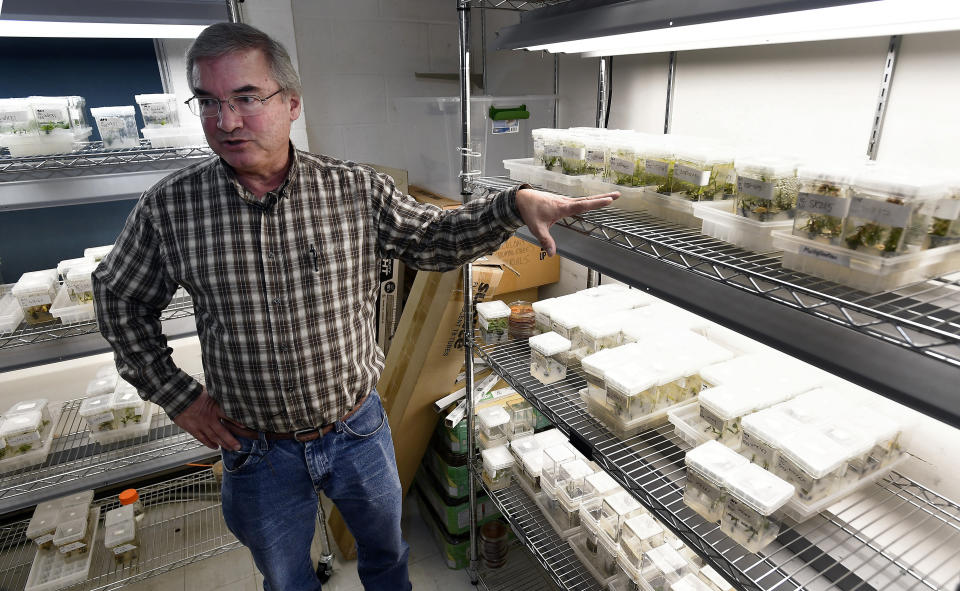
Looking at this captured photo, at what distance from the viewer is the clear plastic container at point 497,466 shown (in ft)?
6.05

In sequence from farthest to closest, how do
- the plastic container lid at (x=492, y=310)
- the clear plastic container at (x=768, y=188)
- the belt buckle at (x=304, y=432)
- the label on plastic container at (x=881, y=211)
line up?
the plastic container lid at (x=492, y=310), the belt buckle at (x=304, y=432), the clear plastic container at (x=768, y=188), the label on plastic container at (x=881, y=211)

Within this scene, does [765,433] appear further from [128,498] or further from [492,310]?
[128,498]

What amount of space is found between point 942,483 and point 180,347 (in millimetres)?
2723

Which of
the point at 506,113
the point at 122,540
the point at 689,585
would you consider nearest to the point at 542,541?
the point at 689,585

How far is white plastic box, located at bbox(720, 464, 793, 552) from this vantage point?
1014 millimetres

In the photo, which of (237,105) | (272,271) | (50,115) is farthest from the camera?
(50,115)

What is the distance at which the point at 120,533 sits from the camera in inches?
81.7

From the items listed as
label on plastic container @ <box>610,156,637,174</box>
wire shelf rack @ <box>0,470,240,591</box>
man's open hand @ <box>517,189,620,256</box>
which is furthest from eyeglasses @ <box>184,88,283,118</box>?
wire shelf rack @ <box>0,470,240,591</box>

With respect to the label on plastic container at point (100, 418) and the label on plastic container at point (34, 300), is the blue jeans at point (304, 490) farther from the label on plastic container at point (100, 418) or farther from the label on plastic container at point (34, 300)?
the label on plastic container at point (34, 300)

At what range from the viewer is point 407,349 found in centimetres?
208

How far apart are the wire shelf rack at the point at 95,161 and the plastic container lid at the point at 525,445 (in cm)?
139

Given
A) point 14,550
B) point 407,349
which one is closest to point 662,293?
point 407,349

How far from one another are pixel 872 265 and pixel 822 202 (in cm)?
13

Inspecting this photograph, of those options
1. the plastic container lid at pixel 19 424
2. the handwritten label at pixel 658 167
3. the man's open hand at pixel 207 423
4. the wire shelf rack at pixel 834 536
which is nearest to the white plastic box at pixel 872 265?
the handwritten label at pixel 658 167
